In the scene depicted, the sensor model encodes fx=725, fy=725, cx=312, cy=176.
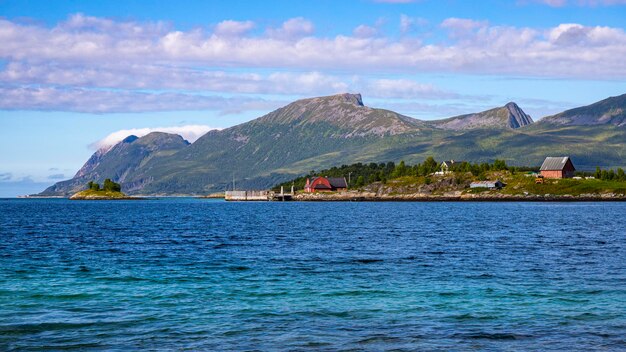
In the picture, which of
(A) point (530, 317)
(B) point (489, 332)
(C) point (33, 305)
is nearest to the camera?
(B) point (489, 332)

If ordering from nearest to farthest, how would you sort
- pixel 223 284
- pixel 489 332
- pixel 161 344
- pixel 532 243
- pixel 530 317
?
1. pixel 161 344
2. pixel 489 332
3. pixel 530 317
4. pixel 223 284
5. pixel 532 243

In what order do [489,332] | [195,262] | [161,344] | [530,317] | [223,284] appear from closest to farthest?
[161,344] < [489,332] < [530,317] < [223,284] < [195,262]

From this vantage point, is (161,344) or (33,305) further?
(33,305)

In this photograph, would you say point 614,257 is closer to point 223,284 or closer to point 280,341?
point 223,284

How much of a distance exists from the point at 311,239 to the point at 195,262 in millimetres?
28624

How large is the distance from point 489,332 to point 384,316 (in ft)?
17.6

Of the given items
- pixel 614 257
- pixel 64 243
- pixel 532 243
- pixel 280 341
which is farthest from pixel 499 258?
pixel 64 243

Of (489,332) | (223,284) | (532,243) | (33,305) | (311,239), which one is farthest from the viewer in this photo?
(311,239)

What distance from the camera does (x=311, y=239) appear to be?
84.5m

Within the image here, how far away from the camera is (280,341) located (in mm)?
28797

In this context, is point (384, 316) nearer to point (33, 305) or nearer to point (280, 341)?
point (280, 341)

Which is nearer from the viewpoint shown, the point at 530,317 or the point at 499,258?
the point at 530,317

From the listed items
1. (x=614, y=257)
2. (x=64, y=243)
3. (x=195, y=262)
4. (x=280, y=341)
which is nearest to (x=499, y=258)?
(x=614, y=257)

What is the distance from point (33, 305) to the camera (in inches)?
1468
